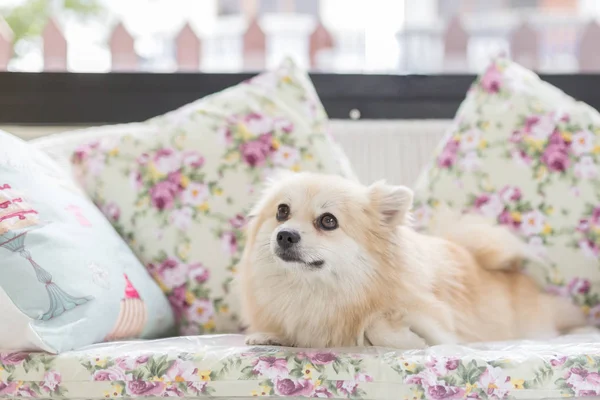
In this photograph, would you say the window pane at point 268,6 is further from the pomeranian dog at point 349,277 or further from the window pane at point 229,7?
the pomeranian dog at point 349,277

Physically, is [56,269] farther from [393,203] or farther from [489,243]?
[489,243]

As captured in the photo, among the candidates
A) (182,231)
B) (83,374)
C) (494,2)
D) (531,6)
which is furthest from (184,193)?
(531,6)

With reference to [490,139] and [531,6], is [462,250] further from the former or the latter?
[531,6]

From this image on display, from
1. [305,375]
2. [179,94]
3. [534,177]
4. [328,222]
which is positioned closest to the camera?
[305,375]

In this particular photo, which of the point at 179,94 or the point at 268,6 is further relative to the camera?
the point at 268,6

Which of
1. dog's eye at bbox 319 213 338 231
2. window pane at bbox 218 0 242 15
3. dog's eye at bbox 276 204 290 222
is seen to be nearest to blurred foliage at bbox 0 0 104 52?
window pane at bbox 218 0 242 15

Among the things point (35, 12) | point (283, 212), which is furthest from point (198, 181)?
point (35, 12)

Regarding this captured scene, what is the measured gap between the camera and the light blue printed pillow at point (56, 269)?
1.14 meters

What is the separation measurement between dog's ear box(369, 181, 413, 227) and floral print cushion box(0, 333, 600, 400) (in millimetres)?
310

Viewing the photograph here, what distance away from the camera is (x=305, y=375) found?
1.07 m

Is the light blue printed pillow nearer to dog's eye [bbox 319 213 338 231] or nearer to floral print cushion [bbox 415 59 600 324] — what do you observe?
dog's eye [bbox 319 213 338 231]

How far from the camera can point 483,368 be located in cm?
105

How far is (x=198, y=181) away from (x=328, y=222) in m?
0.51

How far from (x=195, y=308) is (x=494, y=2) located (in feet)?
10.4
